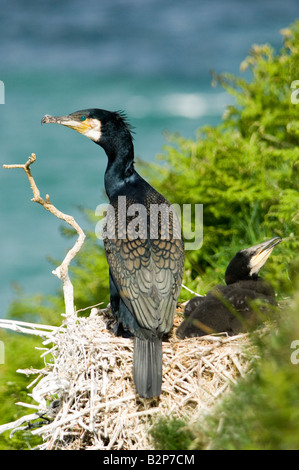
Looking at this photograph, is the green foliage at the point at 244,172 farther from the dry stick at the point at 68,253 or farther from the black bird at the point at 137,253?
the dry stick at the point at 68,253

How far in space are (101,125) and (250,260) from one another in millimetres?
1251

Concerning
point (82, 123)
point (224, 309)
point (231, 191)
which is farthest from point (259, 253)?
point (231, 191)

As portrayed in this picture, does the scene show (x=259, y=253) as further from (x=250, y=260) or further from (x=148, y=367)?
(x=148, y=367)

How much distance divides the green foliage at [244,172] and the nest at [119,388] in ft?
5.61

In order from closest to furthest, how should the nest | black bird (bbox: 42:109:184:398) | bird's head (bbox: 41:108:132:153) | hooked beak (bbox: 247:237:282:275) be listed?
the nest
black bird (bbox: 42:109:184:398)
hooked beak (bbox: 247:237:282:275)
bird's head (bbox: 41:108:132:153)

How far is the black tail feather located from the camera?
3.31 metres

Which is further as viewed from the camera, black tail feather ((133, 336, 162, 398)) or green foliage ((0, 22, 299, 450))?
green foliage ((0, 22, 299, 450))

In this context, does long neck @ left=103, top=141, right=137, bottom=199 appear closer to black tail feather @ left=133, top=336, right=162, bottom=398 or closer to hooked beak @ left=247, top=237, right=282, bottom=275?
hooked beak @ left=247, top=237, right=282, bottom=275

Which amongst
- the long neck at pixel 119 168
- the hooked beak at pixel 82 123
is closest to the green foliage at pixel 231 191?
the long neck at pixel 119 168

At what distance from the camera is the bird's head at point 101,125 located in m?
4.26

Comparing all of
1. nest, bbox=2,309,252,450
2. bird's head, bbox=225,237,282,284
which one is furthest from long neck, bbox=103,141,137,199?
nest, bbox=2,309,252,450
